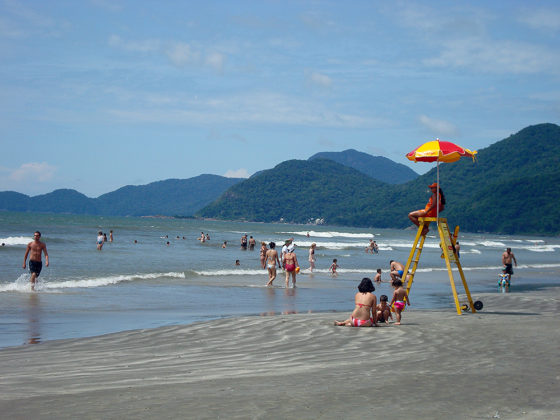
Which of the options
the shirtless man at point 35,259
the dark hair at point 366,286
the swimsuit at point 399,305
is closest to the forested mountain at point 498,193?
the shirtless man at point 35,259

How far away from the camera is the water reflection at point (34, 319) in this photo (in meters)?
10.1

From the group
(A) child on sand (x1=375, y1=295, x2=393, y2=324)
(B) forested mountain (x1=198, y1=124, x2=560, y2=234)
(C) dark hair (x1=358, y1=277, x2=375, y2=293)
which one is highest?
(B) forested mountain (x1=198, y1=124, x2=560, y2=234)

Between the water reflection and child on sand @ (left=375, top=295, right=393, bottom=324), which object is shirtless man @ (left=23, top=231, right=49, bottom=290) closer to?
the water reflection

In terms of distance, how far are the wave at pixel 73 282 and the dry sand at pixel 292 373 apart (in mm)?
8296

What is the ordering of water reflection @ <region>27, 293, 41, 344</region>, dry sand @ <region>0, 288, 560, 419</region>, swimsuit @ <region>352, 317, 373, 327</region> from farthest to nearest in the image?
swimsuit @ <region>352, 317, 373, 327</region>
water reflection @ <region>27, 293, 41, 344</region>
dry sand @ <region>0, 288, 560, 419</region>

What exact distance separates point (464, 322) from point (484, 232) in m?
133

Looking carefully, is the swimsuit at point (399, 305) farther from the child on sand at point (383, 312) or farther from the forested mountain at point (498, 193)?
the forested mountain at point (498, 193)

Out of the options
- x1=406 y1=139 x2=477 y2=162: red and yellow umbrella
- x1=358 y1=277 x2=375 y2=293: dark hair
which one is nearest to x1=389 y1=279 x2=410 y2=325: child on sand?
x1=358 y1=277 x2=375 y2=293: dark hair

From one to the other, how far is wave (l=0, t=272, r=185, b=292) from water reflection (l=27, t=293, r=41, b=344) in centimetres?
150

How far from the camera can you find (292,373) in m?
6.80

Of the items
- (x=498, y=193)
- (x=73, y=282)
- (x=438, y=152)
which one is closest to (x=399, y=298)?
(x=438, y=152)

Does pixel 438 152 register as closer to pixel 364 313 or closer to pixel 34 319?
pixel 364 313

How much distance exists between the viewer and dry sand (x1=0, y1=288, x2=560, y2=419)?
206 inches

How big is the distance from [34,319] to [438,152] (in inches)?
338
